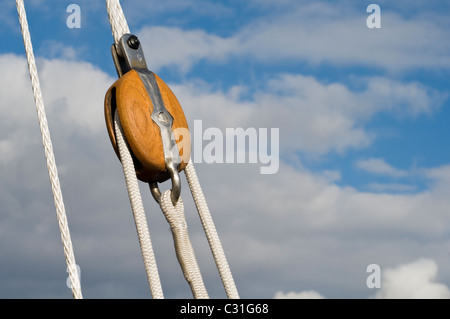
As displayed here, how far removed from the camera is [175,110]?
285 cm

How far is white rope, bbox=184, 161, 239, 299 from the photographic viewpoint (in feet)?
8.72

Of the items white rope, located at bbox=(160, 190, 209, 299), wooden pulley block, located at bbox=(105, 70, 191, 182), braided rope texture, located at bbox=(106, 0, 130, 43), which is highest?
braided rope texture, located at bbox=(106, 0, 130, 43)

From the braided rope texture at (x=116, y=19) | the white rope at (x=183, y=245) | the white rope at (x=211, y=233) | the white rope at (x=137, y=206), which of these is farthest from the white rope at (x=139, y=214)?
the braided rope texture at (x=116, y=19)

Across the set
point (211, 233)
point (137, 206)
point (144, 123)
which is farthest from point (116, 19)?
point (211, 233)

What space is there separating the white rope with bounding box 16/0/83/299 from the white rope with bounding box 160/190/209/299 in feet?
1.33

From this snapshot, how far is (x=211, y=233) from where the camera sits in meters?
2.72

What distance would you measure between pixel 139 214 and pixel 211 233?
0.97 ft

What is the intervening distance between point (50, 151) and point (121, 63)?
58 cm

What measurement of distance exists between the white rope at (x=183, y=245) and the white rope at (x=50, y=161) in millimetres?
406

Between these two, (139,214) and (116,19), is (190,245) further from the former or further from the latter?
(116,19)

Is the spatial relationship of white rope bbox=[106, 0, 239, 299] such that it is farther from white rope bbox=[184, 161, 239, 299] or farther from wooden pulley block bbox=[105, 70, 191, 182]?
wooden pulley block bbox=[105, 70, 191, 182]

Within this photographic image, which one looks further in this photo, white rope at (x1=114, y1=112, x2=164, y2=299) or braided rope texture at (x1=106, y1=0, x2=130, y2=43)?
braided rope texture at (x1=106, y1=0, x2=130, y2=43)

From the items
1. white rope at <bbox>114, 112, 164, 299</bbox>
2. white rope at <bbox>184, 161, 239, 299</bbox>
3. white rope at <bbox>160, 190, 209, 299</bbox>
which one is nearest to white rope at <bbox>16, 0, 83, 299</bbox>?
white rope at <bbox>114, 112, 164, 299</bbox>
